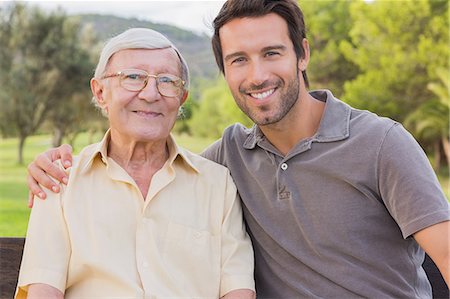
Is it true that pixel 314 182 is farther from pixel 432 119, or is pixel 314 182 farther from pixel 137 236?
pixel 432 119

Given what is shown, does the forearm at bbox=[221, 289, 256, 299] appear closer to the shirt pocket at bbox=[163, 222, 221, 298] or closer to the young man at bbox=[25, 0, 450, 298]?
the shirt pocket at bbox=[163, 222, 221, 298]

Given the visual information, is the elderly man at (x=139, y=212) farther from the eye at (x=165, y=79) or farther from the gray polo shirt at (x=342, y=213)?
the gray polo shirt at (x=342, y=213)

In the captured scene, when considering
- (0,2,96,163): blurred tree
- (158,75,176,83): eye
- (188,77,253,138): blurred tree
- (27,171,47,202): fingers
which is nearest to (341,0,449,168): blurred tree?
(188,77,253,138): blurred tree

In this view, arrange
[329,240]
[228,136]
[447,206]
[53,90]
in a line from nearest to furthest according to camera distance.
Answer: [447,206]
[329,240]
[228,136]
[53,90]

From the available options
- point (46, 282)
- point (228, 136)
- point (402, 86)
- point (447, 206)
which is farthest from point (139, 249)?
point (402, 86)

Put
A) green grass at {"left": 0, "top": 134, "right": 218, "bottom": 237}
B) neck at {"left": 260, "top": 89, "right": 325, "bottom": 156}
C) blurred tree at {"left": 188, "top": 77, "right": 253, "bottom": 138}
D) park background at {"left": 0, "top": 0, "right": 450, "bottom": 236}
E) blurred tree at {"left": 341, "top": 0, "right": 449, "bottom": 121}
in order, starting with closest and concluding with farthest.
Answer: neck at {"left": 260, "top": 89, "right": 325, "bottom": 156}, green grass at {"left": 0, "top": 134, "right": 218, "bottom": 237}, blurred tree at {"left": 341, "top": 0, "right": 449, "bottom": 121}, park background at {"left": 0, "top": 0, "right": 450, "bottom": 236}, blurred tree at {"left": 188, "top": 77, "right": 253, "bottom": 138}

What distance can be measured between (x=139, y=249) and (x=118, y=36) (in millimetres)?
769

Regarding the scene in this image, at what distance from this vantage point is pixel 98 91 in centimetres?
241

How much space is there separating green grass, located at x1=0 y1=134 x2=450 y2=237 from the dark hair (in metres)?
11.3

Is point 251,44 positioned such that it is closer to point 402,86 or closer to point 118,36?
point 118,36

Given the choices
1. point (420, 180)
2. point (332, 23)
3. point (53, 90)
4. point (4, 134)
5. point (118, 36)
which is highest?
point (118, 36)

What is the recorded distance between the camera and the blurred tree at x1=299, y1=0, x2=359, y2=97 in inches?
1053

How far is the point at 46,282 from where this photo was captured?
6.88ft

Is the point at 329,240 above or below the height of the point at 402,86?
above
